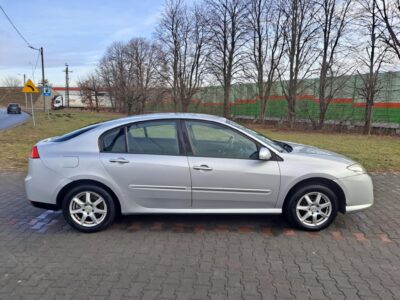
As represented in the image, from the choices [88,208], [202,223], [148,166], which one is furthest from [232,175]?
[88,208]

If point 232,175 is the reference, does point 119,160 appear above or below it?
above

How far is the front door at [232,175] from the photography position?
4281 mm

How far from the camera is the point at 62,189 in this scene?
4.36m

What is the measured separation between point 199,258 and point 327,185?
194 centimetres

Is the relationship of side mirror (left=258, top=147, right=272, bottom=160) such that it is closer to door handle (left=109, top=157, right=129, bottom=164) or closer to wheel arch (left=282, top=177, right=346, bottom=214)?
wheel arch (left=282, top=177, right=346, bottom=214)

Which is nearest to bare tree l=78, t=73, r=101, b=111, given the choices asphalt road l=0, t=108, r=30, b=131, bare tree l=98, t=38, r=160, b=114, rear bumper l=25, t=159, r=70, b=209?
bare tree l=98, t=38, r=160, b=114

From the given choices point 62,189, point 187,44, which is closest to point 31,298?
point 62,189

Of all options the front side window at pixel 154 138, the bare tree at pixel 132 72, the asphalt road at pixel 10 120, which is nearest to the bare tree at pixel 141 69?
the bare tree at pixel 132 72

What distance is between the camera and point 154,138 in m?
4.52

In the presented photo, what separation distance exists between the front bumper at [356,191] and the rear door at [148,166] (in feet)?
6.58

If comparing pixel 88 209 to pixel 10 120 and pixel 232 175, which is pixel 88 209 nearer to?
pixel 232 175

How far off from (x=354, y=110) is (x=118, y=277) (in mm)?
25766

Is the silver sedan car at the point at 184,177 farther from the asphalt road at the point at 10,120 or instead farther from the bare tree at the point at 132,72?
the bare tree at the point at 132,72

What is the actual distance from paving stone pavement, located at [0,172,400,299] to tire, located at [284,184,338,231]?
14 cm
